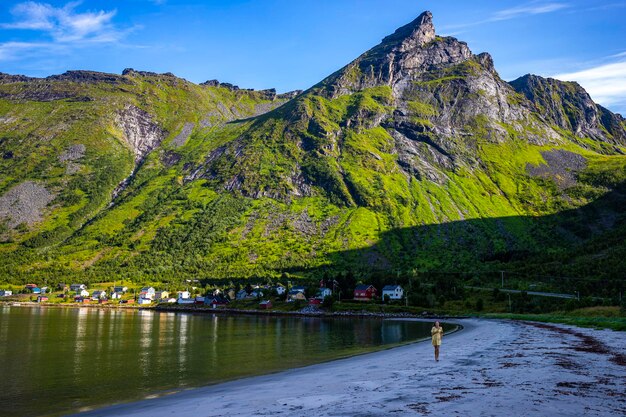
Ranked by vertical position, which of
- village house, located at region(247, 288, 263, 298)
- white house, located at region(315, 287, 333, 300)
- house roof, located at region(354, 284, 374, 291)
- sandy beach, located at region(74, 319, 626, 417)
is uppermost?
sandy beach, located at region(74, 319, 626, 417)

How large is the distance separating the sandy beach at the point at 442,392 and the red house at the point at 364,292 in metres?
135

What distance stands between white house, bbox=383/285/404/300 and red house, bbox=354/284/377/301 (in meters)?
4.64

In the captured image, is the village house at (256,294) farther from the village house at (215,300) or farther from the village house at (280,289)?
the village house at (215,300)

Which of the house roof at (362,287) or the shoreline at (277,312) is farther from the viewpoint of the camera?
the house roof at (362,287)

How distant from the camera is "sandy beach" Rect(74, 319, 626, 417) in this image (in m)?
17.2

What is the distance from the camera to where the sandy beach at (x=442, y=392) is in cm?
1722

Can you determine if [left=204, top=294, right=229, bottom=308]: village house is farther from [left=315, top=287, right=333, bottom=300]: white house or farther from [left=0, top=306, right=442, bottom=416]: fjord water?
[left=0, top=306, right=442, bottom=416]: fjord water

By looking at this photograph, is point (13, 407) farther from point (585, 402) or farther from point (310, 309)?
point (310, 309)

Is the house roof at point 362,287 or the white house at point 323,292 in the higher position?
the house roof at point 362,287

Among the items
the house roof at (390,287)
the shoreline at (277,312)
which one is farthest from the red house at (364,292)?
the shoreline at (277,312)

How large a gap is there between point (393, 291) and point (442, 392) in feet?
506

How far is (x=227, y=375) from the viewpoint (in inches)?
1586

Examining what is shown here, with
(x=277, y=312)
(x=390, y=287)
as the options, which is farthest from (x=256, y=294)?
(x=390, y=287)

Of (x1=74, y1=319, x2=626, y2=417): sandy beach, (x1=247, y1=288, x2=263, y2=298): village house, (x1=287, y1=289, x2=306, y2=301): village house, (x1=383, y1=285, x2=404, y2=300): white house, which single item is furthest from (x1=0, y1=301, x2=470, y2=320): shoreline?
(x1=74, y1=319, x2=626, y2=417): sandy beach
